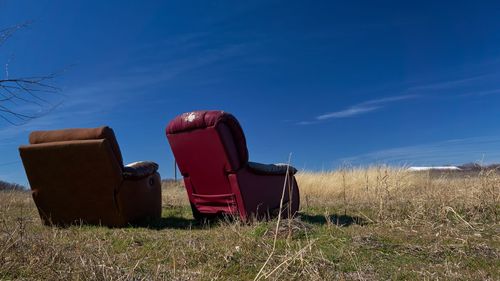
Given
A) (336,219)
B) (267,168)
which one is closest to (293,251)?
(267,168)

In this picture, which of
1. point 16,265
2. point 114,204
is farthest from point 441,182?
point 16,265

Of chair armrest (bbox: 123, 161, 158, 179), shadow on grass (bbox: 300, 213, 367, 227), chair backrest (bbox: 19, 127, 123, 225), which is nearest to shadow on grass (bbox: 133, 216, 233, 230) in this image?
chair backrest (bbox: 19, 127, 123, 225)

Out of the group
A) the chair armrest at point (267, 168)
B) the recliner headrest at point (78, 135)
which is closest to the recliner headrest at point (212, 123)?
the chair armrest at point (267, 168)

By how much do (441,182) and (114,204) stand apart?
597cm

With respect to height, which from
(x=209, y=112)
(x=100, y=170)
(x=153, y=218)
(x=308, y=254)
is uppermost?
(x=209, y=112)

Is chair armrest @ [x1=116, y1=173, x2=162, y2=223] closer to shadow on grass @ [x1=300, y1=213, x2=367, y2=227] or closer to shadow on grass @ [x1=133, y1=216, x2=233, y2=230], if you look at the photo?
shadow on grass @ [x1=133, y1=216, x2=233, y2=230]

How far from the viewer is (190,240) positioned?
3.93 m

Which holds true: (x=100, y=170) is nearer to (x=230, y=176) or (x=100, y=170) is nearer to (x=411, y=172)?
(x=230, y=176)

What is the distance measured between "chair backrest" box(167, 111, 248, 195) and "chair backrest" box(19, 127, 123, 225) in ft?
2.69

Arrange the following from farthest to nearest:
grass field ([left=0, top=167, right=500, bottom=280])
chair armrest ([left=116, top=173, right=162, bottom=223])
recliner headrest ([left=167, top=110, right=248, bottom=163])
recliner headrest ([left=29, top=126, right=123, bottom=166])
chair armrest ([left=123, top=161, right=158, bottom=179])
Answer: chair armrest ([left=123, top=161, right=158, bottom=179])
chair armrest ([left=116, top=173, right=162, bottom=223])
recliner headrest ([left=29, top=126, right=123, bottom=166])
recliner headrest ([left=167, top=110, right=248, bottom=163])
grass field ([left=0, top=167, right=500, bottom=280])

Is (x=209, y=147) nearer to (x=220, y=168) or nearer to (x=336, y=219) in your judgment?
(x=220, y=168)

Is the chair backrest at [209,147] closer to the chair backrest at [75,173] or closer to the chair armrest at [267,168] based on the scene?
the chair armrest at [267,168]

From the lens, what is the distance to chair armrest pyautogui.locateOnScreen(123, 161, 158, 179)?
19.0ft

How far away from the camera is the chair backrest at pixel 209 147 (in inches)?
211
